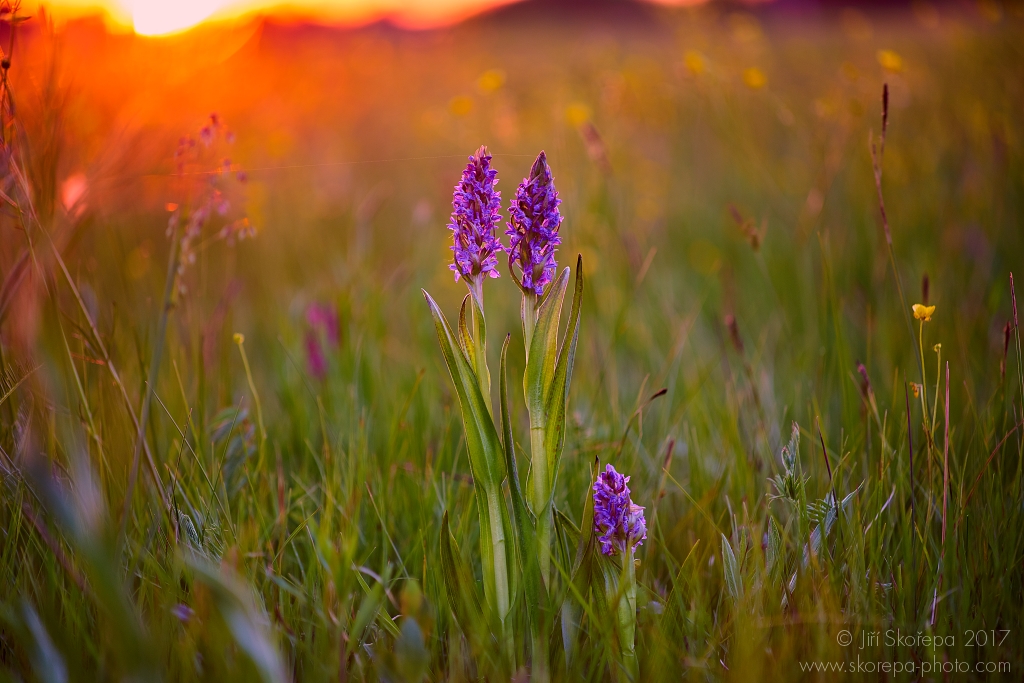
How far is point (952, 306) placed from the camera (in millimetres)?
2471

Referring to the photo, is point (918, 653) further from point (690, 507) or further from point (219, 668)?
point (219, 668)

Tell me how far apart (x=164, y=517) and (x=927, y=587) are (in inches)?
61.7

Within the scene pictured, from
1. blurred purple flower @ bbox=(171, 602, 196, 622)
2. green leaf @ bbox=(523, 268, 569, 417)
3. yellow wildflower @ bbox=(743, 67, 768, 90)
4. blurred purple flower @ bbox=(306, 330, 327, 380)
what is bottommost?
blurred purple flower @ bbox=(171, 602, 196, 622)

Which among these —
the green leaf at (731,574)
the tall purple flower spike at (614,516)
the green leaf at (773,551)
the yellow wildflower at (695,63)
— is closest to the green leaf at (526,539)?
the tall purple flower spike at (614,516)

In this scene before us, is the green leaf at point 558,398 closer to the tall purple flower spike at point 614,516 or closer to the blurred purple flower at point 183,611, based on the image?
the tall purple flower spike at point 614,516

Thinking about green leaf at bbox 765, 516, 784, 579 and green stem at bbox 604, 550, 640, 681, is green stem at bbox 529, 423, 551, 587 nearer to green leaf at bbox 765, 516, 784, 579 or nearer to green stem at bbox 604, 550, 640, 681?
green stem at bbox 604, 550, 640, 681

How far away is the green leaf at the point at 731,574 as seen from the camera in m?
1.16

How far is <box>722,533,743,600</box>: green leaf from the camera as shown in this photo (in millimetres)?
1165

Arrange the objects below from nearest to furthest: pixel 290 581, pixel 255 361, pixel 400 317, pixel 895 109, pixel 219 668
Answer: pixel 219 668 → pixel 290 581 → pixel 255 361 → pixel 400 317 → pixel 895 109

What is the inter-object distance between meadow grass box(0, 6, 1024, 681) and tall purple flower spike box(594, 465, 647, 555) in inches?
5.6

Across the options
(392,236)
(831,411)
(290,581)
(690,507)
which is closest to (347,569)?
(290,581)

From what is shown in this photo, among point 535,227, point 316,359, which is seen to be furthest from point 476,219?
point 316,359

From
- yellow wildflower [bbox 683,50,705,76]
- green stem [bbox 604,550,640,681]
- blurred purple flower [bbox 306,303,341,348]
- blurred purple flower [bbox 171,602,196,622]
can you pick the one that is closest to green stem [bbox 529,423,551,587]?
green stem [bbox 604,550,640,681]

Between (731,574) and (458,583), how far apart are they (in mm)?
527
